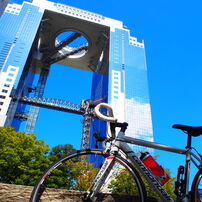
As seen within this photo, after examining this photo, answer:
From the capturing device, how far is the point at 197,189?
8.37 ft

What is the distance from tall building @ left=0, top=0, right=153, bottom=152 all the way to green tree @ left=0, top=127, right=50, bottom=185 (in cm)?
1652

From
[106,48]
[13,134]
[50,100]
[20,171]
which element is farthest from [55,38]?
[20,171]

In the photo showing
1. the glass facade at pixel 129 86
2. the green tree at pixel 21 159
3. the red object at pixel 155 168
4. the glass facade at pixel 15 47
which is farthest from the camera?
the glass facade at pixel 129 86

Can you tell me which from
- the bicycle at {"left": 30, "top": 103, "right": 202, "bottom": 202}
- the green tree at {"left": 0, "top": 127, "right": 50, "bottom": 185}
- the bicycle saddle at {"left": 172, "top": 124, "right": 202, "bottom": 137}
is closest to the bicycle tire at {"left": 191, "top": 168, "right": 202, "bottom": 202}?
the bicycle at {"left": 30, "top": 103, "right": 202, "bottom": 202}

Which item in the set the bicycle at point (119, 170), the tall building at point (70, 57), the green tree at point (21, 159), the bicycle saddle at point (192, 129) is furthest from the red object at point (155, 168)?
the tall building at point (70, 57)

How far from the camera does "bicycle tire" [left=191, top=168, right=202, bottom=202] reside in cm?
247

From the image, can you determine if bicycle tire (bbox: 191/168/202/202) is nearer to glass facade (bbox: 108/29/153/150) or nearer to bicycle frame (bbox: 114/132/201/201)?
bicycle frame (bbox: 114/132/201/201)

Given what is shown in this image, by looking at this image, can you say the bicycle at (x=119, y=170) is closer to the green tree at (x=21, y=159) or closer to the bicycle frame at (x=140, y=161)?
the bicycle frame at (x=140, y=161)

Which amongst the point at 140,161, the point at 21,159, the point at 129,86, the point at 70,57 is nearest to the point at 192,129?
the point at 140,161

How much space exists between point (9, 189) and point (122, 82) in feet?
148

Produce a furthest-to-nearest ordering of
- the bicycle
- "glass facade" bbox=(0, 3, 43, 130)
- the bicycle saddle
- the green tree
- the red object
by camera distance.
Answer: "glass facade" bbox=(0, 3, 43, 130) < the green tree < the bicycle saddle < the red object < the bicycle

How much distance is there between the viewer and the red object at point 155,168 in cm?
264

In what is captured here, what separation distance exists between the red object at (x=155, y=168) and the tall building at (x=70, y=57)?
3516 cm

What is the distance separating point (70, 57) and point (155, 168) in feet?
177
